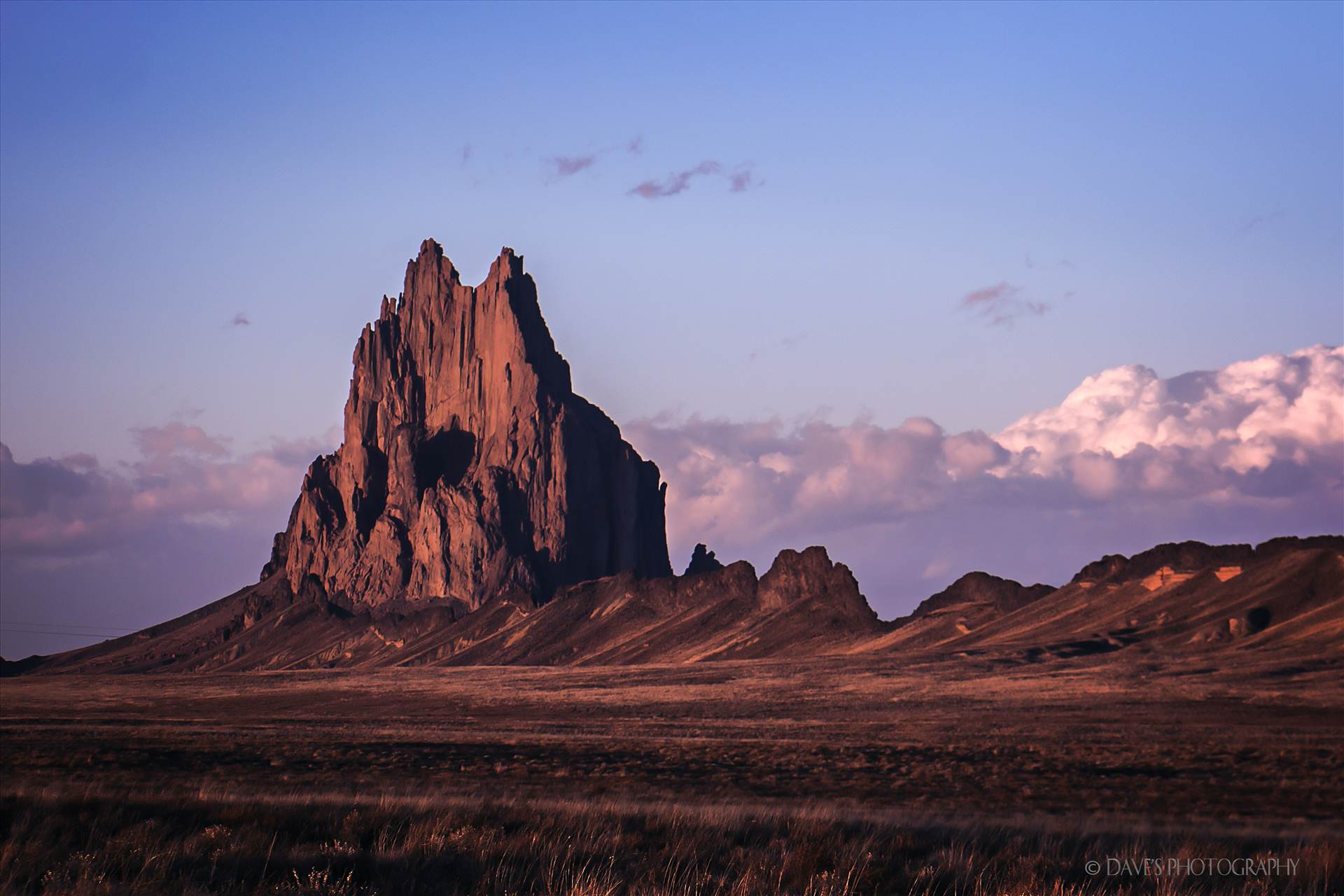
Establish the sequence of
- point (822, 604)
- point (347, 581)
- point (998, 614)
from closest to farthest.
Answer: point (998, 614) → point (822, 604) → point (347, 581)

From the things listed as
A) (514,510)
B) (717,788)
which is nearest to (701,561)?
(514,510)

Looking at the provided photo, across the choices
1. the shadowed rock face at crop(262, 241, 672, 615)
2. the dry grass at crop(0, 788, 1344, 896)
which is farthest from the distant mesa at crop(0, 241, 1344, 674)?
the dry grass at crop(0, 788, 1344, 896)

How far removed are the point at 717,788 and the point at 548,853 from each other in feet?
57.2

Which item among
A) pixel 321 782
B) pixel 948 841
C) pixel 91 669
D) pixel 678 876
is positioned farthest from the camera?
pixel 91 669

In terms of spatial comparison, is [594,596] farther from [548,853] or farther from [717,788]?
[548,853]

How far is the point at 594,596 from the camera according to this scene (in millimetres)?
159500

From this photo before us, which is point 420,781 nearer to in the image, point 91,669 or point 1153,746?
point 1153,746

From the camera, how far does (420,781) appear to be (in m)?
29.2

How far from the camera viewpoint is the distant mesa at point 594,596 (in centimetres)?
9225

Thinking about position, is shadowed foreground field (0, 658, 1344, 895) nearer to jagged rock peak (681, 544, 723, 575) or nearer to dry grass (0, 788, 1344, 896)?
dry grass (0, 788, 1344, 896)

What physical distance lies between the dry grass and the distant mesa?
7310cm

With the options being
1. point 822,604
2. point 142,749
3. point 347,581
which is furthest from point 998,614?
point 347,581

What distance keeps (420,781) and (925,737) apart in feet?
72.4

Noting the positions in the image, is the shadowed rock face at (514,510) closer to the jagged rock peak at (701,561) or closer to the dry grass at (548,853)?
the jagged rock peak at (701,561)
